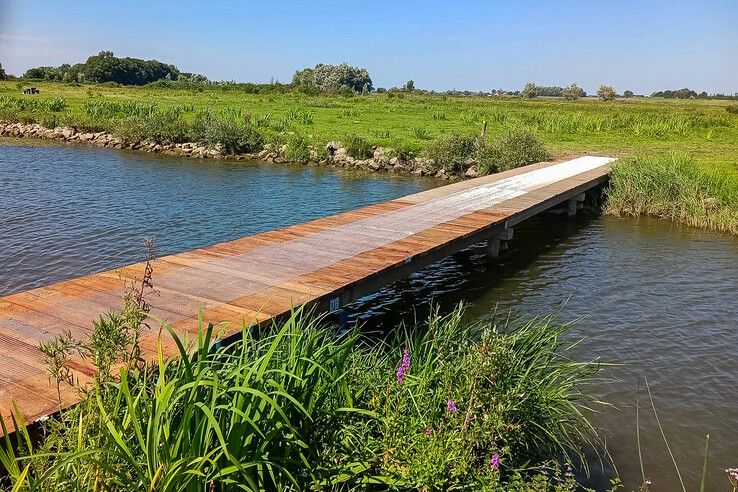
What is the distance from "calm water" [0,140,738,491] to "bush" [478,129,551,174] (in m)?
2.79

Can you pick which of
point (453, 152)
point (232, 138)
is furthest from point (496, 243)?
point (232, 138)

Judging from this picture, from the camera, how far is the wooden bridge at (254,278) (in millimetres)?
5201

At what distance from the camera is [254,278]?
7660mm

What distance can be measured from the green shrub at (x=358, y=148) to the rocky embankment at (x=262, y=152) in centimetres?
20

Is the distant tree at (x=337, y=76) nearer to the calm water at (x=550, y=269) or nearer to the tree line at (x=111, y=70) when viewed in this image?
the tree line at (x=111, y=70)

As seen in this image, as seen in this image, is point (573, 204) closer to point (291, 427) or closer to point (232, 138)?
point (291, 427)

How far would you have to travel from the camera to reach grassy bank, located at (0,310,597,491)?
3.20 metres

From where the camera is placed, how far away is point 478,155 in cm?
2388

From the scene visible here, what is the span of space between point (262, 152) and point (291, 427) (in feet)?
88.3

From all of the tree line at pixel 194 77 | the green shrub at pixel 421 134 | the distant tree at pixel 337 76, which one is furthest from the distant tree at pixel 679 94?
the green shrub at pixel 421 134

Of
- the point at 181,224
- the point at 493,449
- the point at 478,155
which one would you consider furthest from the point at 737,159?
the point at 493,449

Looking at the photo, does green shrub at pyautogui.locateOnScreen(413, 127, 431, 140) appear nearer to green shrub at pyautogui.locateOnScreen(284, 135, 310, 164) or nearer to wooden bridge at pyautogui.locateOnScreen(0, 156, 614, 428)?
green shrub at pyautogui.locateOnScreen(284, 135, 310, 164)

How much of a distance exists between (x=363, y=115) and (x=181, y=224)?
27.9 metres

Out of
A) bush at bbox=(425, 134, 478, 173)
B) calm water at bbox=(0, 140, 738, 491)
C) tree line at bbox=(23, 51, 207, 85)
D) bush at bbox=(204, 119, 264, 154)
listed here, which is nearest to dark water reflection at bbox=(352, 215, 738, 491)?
calm water at bbox=(0, 140, 738, 491)
